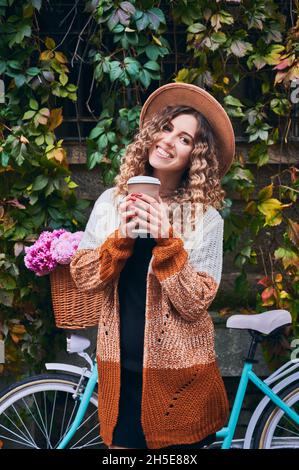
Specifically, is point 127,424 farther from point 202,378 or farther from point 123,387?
point 202,378

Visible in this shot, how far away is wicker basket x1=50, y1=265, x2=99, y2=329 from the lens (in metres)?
3.54

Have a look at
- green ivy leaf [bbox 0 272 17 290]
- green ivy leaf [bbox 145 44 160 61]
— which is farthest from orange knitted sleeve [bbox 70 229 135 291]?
green ivy leaf [bbox 145 44 160 61]

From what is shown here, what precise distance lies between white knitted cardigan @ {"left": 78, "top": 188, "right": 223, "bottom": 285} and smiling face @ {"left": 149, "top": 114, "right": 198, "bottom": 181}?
19 centimetres

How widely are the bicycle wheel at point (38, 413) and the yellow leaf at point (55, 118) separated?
1312 millimetres

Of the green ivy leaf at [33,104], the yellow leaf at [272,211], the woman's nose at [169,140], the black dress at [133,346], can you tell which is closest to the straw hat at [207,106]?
the woman's nose at [169,140]

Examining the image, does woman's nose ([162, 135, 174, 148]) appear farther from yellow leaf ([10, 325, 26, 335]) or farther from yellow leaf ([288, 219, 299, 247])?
yellow leaf ([10, 325, 26, 335])

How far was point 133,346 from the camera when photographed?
271cm

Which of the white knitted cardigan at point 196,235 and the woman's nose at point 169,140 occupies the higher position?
the woman's nose at point 169,140

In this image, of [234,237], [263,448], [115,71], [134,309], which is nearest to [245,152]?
[234,237]

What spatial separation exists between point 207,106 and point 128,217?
663 mm

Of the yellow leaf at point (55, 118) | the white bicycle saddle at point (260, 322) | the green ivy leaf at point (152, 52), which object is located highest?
the green ivy leaf at point (152, 52)

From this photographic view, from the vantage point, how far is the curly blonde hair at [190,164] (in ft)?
9.34

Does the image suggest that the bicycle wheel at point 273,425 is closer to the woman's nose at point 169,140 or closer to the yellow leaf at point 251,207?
the yellow leaf at point 251,207

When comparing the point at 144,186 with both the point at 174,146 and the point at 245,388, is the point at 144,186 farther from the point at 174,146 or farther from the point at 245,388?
the point at 245,388
